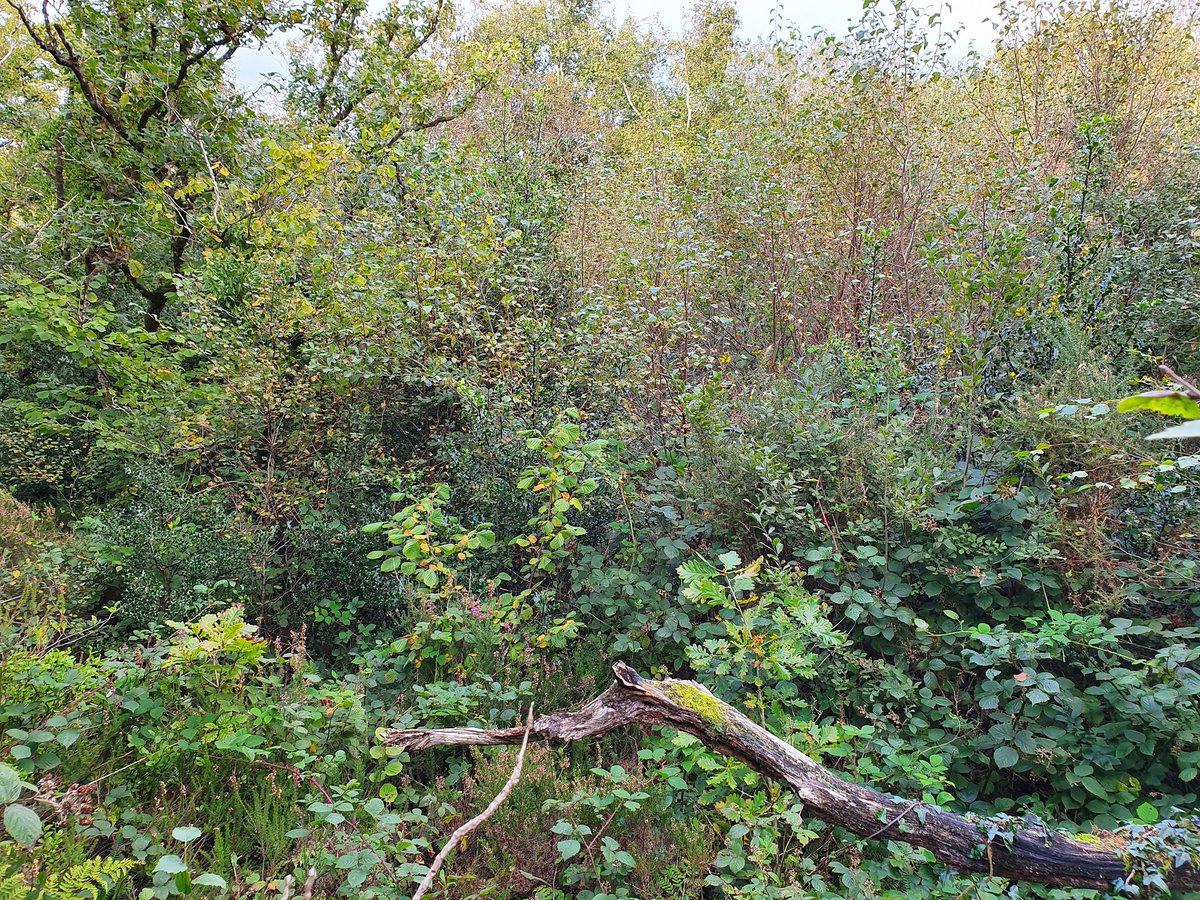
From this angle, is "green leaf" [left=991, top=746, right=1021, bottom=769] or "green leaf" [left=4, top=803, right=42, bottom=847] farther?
"green leaf" [left=991, top=746, right=1021, bottom=769]

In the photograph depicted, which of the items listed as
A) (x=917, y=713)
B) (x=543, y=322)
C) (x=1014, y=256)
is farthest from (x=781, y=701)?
(x=543, y=322)

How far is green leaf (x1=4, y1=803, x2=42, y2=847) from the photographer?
59.5 inches

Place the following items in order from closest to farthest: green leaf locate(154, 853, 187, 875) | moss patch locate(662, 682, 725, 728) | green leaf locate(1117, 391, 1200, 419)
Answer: green leaf locate(1117, 391, 1200, 419) < green leaf locate(154, 853, 187, 875) < moss patch locate(662, 682, 725, 728)

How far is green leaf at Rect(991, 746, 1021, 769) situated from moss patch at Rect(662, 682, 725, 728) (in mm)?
1070

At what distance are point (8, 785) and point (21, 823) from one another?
11cm

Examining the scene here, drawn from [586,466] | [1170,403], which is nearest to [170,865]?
[1170,403]

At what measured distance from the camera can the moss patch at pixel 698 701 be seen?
7.99ft

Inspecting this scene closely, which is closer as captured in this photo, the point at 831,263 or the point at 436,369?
the point at 436,369

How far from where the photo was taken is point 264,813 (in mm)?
2342

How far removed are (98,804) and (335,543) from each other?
6.96 ft

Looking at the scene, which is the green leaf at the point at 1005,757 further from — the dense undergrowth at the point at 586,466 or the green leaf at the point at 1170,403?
the green leaf at the point at 1170,403

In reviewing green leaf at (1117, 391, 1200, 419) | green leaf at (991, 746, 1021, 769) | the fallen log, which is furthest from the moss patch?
green leaf at (1117, 391, 1200, 419)

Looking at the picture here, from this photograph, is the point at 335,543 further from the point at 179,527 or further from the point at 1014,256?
the point at 1014,256

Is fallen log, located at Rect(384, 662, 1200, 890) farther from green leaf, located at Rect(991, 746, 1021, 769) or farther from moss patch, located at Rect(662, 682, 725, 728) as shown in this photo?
green leaf, located at Rect(991, 746, 1021, 769)
